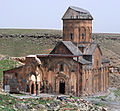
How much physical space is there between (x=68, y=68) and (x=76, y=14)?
6676mm

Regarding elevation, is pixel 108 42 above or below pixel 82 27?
below

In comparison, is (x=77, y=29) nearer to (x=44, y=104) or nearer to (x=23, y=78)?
(x=23, y=78)

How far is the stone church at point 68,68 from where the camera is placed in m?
40.3

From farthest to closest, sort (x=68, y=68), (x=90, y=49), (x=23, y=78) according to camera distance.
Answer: (x=90, y=49) < (x=68, y=68) < (x=23, y=78)

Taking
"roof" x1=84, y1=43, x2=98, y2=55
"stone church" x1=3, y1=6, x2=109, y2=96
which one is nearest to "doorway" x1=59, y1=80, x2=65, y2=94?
"stone church" x1=3, y1=6, x2=109, y2=96

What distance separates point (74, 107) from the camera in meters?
32.0

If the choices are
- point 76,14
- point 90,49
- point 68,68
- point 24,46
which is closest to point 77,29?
point 76,14

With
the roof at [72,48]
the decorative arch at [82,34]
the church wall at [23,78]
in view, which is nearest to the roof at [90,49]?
the roof at [72,48]

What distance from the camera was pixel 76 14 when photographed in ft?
145

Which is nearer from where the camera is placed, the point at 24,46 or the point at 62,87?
the point at 62,87

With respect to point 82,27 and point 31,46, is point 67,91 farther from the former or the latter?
point 31,46

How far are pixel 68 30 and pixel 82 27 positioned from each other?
165 cm

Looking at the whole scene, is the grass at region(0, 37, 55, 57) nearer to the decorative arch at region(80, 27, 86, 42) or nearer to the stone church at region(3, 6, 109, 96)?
the decorative arch at region(80, 27, 86, 42)

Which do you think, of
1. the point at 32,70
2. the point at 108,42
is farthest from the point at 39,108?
the point at 108,42
